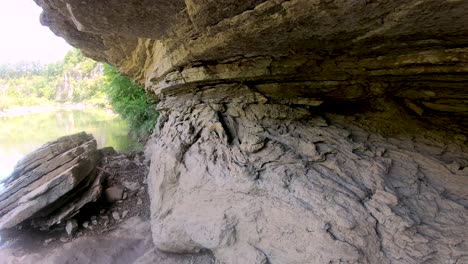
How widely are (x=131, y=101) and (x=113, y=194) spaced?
23.6ft

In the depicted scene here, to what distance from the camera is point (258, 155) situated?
3.21 m

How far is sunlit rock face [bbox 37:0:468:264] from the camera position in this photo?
7.09ft

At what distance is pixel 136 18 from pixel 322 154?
225 centimetres

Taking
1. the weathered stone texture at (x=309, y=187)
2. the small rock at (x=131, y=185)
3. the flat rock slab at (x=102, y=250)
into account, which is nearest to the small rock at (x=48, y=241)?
the flat rock slab at (x=102, y=250)

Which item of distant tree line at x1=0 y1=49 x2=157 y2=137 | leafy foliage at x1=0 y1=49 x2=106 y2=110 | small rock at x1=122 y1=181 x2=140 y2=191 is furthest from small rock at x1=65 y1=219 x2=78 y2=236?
leafy foliage at x1=0 y1=49 x2=106 y2=110

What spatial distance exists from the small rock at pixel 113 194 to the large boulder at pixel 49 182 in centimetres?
21

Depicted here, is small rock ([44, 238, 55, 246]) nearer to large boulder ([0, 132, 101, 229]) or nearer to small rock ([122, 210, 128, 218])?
large boulder ([0, 132, 101, 229])

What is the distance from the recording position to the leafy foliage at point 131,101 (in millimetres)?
10489

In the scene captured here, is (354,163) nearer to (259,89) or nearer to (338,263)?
(338,263)

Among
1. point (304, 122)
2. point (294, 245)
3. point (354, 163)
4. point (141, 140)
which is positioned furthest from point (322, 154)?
point (141, 140)

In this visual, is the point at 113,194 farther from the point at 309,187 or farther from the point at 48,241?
the point at 309,187

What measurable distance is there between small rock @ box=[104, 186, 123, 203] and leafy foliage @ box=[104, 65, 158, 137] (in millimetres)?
4868

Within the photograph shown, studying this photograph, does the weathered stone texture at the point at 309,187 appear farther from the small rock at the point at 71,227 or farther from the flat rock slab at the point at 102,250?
the small rock at the point at 71,227

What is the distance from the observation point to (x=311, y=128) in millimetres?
3293
